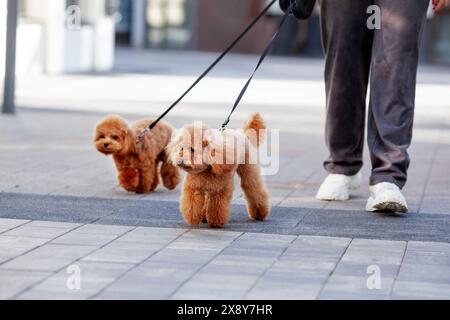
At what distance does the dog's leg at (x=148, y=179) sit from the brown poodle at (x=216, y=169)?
44.8 inches

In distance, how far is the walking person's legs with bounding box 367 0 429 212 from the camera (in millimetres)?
6574

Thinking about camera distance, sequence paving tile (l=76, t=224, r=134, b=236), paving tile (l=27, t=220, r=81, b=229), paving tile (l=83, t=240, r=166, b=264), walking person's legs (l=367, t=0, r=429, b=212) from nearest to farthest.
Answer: paving tile (l=83, t=240, r=166, b=264) < paving tile (l=76, t=224, r=134, b=236) < paving tile (l=27, t=220, r=81, b=229) < walking person's legs (l=367, t=0, r=429, b=212)

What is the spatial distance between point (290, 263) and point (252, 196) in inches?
43.6

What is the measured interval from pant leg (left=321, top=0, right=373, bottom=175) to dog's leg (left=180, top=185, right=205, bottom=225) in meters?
1.50

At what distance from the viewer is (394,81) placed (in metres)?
6.63

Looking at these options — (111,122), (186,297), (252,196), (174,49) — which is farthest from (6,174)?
(174,49)

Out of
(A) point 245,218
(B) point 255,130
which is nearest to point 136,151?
(A) point 245,218

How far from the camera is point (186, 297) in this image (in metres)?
4.33

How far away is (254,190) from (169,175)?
4.27 ft

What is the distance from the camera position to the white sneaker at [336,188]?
7.07 metres

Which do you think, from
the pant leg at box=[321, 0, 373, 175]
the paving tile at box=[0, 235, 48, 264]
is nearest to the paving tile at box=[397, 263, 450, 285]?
the paving tile at box=[0, 235, 48, 264]

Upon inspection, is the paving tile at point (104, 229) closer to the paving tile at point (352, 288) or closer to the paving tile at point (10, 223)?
the paving tile at point (10, 223)

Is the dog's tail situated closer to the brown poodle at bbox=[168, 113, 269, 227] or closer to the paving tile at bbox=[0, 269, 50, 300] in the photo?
the brown poodle at bbox=[168, 113, 269, 227]

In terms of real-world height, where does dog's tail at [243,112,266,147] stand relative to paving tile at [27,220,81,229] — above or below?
above
